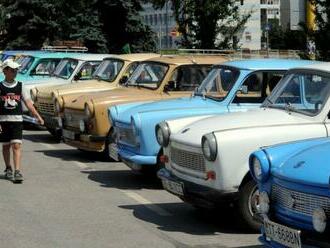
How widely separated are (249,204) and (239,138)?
66 cm

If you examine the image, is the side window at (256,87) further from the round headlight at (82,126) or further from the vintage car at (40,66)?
the vintage car at (40,66)

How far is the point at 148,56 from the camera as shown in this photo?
14.0 m

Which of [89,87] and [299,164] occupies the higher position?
[299,164]

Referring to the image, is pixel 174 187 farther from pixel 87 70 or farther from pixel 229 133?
pixel 87 70

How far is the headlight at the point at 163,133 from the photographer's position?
7832 mm

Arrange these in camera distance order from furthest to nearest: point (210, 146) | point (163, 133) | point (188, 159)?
point (163, 133)
point (188, 159)
point (210, 146)

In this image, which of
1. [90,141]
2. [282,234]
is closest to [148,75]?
[90,141]

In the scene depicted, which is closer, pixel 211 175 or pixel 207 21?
pixel 211 175

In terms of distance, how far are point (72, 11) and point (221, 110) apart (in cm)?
3284

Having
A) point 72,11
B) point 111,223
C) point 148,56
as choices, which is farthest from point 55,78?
point 72,11

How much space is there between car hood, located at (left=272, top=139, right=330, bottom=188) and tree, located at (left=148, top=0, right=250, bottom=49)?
18412 mm

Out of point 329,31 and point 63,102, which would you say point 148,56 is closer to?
point 63,102

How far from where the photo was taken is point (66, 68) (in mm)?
16688

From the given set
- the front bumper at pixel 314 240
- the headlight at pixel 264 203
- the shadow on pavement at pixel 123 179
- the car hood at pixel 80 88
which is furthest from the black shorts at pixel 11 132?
the front bumper at pixel 314 240
